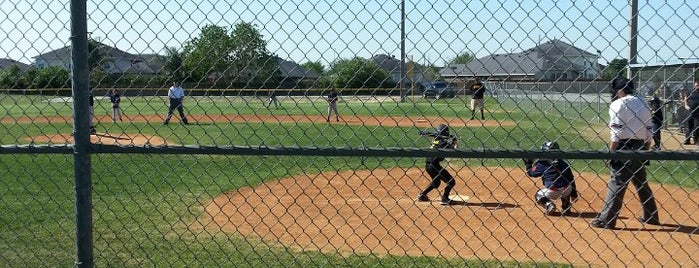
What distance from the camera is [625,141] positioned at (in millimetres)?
7055

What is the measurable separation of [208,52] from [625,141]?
4448 mm

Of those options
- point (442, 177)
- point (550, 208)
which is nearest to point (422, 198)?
point (442, 177)

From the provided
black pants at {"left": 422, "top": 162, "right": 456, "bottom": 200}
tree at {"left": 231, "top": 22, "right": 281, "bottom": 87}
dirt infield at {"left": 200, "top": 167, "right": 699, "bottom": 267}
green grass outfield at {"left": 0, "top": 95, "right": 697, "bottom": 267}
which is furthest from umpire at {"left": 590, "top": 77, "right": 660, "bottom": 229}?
tree at {"left": 231, "top": 22, "right": 281, "bottom": 87}

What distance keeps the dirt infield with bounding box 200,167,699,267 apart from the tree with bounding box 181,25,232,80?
2.24 metres

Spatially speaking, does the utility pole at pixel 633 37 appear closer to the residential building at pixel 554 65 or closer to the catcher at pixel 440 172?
the residential building at pixel 554 65

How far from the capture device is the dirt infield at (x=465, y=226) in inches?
252

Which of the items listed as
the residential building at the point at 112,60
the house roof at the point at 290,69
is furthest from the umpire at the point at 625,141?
the residential building at the point at 112,60

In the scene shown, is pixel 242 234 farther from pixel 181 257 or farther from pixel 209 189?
pixel 209 189

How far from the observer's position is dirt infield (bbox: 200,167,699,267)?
6395mm

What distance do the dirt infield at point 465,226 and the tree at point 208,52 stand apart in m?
2.24

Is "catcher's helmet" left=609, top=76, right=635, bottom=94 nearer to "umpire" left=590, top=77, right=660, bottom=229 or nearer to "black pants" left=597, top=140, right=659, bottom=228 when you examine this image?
"umpire" left=590, top=77, right=660, bottom=229

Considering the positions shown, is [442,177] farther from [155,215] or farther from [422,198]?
[155,215]

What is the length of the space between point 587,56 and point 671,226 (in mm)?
3971

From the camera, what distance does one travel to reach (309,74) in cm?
493
